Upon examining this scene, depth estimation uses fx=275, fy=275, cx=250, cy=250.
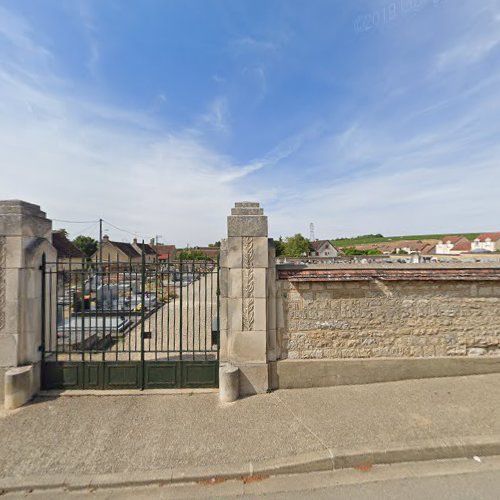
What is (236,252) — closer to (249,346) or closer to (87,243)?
(249,346)

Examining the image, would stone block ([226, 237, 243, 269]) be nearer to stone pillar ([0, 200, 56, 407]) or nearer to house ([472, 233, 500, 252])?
stone pillar ([0, 200, 56, 407])

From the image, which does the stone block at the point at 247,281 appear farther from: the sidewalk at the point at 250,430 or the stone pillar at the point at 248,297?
the sidewalk at the point at 250,430

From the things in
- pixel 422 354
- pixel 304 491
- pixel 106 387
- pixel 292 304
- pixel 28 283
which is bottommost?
pixel 304 491

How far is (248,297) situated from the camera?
16.1 feet

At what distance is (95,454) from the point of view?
346 cm

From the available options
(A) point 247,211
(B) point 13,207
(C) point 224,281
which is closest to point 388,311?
(C) point 224,281

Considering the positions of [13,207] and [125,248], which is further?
[125,248]

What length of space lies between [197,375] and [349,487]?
2882 millimetres

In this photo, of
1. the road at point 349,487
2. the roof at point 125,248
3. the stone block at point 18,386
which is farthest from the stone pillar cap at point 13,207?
the roof at point 125,248

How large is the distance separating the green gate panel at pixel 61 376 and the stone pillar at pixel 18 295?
17 cm

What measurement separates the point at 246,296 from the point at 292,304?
884 mm

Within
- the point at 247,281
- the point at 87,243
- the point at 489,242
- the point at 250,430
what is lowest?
the point at 250,430

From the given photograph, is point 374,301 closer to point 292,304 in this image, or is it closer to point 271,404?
point 292,304

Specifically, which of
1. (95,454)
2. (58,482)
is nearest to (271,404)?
(95,454)
